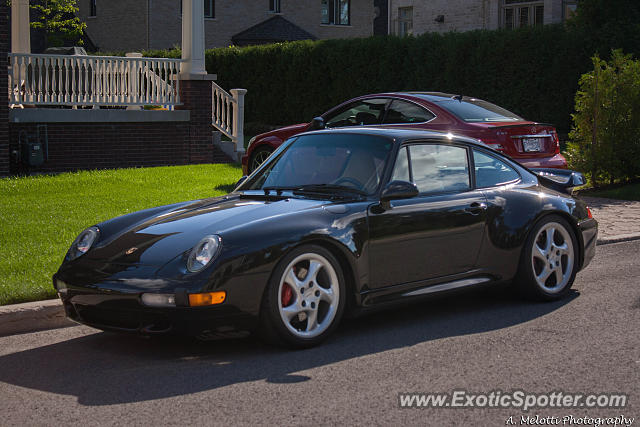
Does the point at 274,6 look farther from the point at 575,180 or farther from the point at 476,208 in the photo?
the point at 476,208

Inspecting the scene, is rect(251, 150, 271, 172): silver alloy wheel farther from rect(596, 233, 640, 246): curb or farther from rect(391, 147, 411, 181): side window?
rect(391, 147, 411, 181): side window

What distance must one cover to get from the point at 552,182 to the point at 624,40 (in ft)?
51.9

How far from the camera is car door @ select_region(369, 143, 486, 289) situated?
20.4 feet

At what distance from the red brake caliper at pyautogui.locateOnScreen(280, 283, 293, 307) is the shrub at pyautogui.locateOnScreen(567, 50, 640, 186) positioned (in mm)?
10316

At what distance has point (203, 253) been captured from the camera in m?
5.50

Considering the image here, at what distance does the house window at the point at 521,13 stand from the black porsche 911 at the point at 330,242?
946 inches

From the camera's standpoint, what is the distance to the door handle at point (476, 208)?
266 inches

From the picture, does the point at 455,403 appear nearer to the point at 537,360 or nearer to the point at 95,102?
the point at 537,360

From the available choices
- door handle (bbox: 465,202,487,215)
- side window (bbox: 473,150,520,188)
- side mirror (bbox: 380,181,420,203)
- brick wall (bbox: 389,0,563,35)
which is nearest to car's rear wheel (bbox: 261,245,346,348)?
side mirror (bbox: 380,181,420,203)

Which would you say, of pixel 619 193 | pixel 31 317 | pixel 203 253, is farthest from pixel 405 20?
pixel 203 253

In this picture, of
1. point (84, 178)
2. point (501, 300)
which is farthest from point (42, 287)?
point (84, 178)

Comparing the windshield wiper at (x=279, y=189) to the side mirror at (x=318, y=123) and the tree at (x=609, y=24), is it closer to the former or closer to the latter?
the side mirror at (x=318, y=123)

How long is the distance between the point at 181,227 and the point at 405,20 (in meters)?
30.7

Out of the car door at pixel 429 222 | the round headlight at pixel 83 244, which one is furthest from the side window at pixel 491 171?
the round headlight at pixel 83 244
